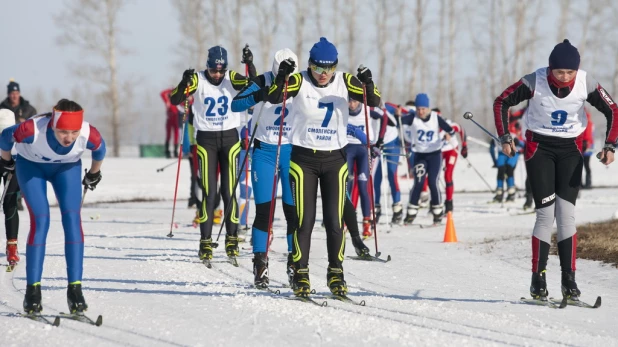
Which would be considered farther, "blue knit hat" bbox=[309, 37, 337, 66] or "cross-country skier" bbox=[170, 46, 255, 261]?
"cross-country skier" bbox=[170, 46, 255, 261]

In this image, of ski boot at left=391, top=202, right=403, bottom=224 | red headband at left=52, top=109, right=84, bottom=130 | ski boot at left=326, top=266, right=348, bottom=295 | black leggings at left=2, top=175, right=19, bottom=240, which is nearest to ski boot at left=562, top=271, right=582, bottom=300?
ski boot at left=326, top=266, right=348, bottom=295

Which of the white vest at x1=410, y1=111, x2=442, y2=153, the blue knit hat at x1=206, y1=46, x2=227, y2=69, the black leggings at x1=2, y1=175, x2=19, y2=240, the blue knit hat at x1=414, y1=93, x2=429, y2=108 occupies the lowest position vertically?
the black leggings at x1=2, y1=175, x2=19, y2=240

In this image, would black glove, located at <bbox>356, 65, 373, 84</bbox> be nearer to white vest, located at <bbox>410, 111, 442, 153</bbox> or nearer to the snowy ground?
the snowy ground

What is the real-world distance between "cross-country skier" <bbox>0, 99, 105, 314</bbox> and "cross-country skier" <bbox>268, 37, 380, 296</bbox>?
1.67 m

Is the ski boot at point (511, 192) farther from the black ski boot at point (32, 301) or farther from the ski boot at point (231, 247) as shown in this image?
the black ski boot at point (32, 301)

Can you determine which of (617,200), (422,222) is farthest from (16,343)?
(617,200)

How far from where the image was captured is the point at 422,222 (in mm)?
16703

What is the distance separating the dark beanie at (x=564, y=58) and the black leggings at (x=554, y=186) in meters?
0.65

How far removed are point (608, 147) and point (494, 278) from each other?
2.30m

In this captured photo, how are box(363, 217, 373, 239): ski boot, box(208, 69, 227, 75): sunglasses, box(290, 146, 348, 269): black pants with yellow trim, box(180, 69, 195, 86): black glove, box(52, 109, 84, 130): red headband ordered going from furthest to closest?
box(363, 217, 373, 239): ski boot → box(208, 69, 227, 75): sunglasses → box(180, 69, 195, 86): black glove → box(290, 146, 348, 269): black pants with yellow trim → box(52, 109, 84, 130): red headband

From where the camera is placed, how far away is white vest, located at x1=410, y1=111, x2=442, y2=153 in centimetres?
1577

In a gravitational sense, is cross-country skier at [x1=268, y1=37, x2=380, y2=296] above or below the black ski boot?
above

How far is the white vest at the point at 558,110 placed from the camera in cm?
777

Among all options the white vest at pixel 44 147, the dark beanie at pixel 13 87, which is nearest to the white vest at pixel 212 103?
the white vest at pixel 44 147
